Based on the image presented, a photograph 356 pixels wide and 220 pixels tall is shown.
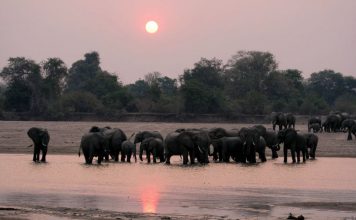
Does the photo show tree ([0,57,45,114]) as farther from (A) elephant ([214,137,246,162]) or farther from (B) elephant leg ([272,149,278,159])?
(A) elephant ([214,137,246,162])

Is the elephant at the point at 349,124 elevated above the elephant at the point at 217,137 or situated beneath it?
elevated above

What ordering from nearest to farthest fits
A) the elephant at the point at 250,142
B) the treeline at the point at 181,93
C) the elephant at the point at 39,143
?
the elephant at the point at 39,143, the elephant at the point at 250,142, the treeline at the point at 181,93

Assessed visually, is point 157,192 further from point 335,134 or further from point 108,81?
point 108,81

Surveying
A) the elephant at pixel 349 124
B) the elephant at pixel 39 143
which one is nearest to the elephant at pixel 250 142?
the elephant at pixel 39 143

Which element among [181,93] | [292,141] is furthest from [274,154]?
[181,93]

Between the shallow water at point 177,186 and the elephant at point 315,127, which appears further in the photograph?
the elephant at point 315,127

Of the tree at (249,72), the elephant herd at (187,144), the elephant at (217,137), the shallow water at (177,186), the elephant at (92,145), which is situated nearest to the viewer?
the shallow water at (177,186)

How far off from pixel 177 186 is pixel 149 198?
4.02 metres

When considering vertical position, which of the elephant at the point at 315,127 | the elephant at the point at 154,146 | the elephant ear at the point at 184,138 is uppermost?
the elephant at the point at 315,127

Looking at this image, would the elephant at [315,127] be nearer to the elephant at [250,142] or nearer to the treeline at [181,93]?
the elephant at [250,142]

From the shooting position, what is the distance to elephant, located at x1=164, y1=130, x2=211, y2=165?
121 feet

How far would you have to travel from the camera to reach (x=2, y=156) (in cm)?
4094

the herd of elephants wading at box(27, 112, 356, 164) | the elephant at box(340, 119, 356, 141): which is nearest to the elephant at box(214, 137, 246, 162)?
the herd of elephants wading at box(27, 112, 356, 164)

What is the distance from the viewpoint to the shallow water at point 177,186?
Result: 801 inches
